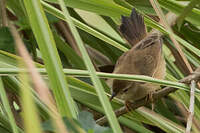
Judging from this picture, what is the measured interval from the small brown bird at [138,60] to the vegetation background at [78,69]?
0.07 m

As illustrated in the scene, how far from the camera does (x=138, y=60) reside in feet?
8.27

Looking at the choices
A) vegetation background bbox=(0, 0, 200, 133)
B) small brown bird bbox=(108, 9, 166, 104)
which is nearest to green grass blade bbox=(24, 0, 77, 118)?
Answer: vegetation background bbox=(0, 0, 200, 133)

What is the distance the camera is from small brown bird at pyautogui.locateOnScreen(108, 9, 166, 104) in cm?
216

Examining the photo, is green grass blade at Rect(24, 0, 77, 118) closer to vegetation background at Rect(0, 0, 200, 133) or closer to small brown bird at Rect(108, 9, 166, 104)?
vegetation background at Rect(0, 0, 200, 133)

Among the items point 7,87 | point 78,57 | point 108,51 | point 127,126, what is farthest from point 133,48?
point 7,87

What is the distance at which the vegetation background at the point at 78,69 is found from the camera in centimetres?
86

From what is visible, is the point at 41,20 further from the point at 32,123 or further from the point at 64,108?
the point at 32,123

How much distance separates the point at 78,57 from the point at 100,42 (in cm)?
20

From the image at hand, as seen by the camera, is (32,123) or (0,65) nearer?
→ (32,123)

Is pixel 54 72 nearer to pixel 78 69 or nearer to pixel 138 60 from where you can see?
pixel 78 69

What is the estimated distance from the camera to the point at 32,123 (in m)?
0.48

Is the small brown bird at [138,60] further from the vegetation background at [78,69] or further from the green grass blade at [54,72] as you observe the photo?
the green grass blade at [54,72]

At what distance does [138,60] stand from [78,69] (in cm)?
64

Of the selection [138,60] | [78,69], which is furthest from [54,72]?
[138,60]
